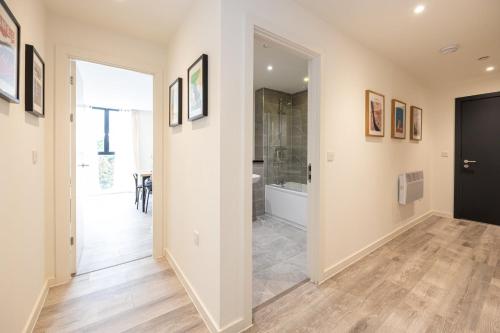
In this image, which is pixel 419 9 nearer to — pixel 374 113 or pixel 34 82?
pixel 374 113

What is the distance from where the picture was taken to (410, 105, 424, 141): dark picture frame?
3.40 meters

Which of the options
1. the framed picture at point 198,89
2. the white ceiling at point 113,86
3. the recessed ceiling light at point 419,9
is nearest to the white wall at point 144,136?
the white ceiling at point 113,86

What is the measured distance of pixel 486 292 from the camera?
192cm

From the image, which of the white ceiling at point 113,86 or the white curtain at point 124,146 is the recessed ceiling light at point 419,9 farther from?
the white curtain at point 124,146

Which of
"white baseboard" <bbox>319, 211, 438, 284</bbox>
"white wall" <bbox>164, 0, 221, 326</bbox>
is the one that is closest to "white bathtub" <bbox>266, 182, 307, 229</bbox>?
"white baseboard" <bbox>319, 211, 438, 284</bbox>

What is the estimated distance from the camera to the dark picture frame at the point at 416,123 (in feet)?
11.2

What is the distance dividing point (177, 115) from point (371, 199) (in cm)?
236

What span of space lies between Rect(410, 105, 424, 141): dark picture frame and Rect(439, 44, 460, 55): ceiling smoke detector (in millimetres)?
855

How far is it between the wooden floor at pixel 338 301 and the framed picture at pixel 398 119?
1.55 metres

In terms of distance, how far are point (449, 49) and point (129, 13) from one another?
3.42 metres

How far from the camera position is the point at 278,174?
4.52 metres

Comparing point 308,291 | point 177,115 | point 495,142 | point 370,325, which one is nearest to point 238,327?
point 308,291

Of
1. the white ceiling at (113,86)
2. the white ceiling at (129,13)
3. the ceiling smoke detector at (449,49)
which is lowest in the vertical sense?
the white ceiling at (129,13)

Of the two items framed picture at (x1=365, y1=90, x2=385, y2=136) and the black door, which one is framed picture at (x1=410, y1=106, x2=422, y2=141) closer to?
the black door
